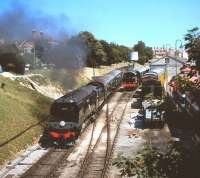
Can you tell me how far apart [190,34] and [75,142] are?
21.0m

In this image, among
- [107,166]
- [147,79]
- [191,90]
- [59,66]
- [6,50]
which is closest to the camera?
[191,90]

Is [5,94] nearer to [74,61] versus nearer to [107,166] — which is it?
[107,166]

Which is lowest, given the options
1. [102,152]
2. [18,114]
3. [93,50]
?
[102,152]

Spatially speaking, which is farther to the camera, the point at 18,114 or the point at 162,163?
the point at 18,114

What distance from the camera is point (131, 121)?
123 ft

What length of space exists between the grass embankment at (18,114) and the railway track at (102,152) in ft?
17.0

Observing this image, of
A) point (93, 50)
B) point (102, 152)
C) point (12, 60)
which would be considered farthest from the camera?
point (93, 50)

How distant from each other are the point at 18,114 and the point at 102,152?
10255 mm

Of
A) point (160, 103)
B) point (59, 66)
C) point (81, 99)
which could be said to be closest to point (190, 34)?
point (160, 103)

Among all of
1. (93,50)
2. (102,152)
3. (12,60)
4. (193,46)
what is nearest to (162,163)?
(193,46)

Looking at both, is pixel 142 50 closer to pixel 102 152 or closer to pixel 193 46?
pixel 102 152

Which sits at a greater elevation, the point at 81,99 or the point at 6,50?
the point at 6,50

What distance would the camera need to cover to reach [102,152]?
2547 centimetres

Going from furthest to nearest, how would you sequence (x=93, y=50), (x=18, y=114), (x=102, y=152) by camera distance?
1. (x=93, y=50)
2. (x=18, y=114)
3. (x=102, y=152)
